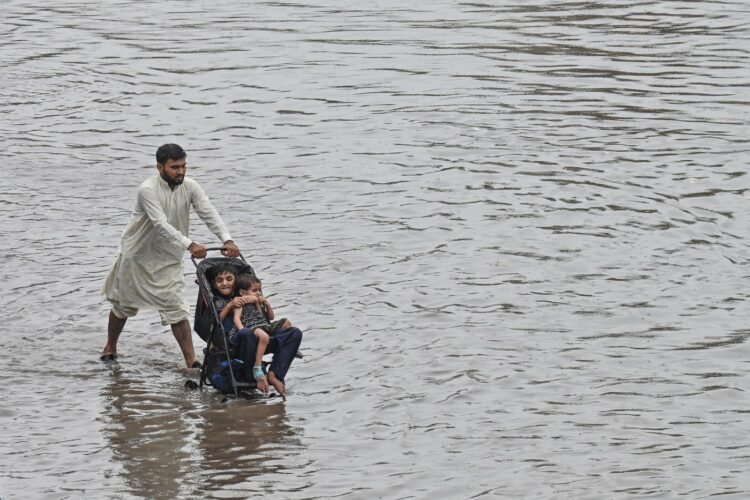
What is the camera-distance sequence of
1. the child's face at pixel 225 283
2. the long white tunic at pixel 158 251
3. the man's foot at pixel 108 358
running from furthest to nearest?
the man's foot at pixel 108 358
the long white tunic at pixel 158 251
the child's face at pixel 225 283

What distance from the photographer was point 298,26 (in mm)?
27516

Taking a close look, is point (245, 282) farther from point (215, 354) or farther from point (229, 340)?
point (215, 354)

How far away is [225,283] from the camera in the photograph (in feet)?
33.7

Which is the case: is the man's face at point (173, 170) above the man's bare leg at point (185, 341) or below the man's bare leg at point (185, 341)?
above

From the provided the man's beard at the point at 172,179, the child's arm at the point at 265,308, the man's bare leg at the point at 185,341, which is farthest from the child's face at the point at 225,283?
the man's beard at the point at 172,179

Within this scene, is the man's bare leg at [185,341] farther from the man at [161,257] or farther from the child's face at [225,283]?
the child's face at [225,283]

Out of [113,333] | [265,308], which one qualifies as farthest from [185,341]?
[265,308]

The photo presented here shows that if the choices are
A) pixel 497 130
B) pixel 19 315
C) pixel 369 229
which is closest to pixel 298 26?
pixel 497 130

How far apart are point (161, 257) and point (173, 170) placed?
0.78m

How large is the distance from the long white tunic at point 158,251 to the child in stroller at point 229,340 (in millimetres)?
280

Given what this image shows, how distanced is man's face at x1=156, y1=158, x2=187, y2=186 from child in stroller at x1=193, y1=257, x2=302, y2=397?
648 mm

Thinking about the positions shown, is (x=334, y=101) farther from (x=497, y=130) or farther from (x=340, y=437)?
(x=340, y=437)

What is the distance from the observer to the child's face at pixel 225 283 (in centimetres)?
1027

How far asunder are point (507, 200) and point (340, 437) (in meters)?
6.68
